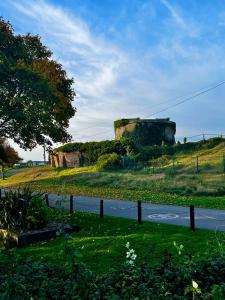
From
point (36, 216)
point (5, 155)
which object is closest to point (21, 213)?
point (36, 216)

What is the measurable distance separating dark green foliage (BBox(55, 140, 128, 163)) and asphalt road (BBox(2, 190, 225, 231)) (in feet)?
88.4

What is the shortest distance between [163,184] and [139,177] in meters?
4.91

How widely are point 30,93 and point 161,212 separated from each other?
7643 mm

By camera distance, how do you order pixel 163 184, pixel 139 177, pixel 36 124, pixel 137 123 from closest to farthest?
pixel 36 124
pixel 163 184
pixel 139 177
pixel 137 123

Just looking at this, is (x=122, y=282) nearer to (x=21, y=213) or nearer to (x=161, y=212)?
(x=21, y=213)

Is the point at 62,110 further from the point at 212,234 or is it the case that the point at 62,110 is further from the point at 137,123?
the point at 137,123

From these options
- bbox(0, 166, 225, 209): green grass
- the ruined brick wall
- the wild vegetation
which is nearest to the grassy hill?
bbox(0, 166, 225, 209): green grass

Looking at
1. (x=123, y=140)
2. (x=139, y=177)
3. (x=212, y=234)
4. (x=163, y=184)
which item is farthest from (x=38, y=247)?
→ (x=123, y=140)

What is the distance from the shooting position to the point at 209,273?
6.43m

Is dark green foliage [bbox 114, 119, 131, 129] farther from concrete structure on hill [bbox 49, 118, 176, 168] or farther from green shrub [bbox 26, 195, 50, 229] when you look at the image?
green shrub [bbox 26, 195, 50, 229]

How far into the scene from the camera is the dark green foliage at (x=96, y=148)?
52.2 meters

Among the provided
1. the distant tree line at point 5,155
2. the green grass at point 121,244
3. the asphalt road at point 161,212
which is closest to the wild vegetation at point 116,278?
the green grass at point 121,244

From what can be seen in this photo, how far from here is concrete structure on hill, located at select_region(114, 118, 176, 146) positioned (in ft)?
186

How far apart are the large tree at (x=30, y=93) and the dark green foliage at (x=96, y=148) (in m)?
24.7
